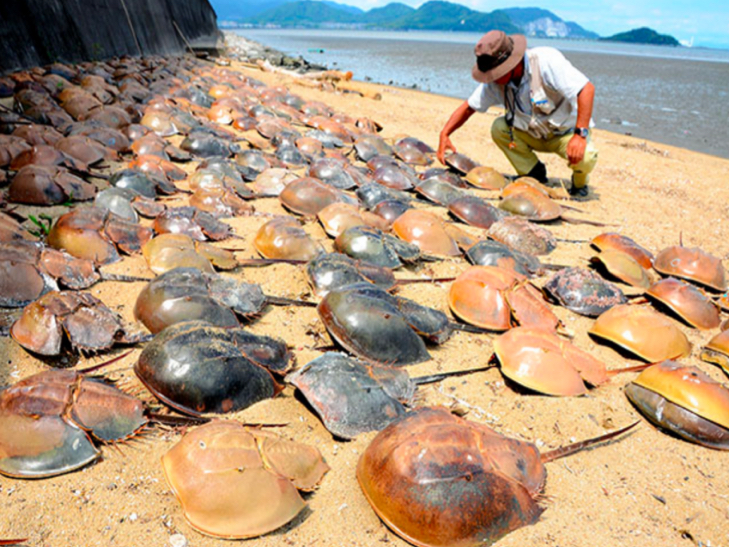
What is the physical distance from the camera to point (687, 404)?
1709mm

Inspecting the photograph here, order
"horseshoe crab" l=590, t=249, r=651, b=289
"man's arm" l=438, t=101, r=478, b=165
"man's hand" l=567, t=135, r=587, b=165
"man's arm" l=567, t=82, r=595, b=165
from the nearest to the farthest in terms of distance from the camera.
Answer: "horseshoe crab" l=590, t=249, r=651, b=289
"man's arm" l=567, t=82, r=595, b=165
"man's hand" l=567, t=135, r=587, b=165
"man's arm" l=438, t=101, r=478, b=165

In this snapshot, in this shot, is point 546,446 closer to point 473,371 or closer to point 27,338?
point 473,371

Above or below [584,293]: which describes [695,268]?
below

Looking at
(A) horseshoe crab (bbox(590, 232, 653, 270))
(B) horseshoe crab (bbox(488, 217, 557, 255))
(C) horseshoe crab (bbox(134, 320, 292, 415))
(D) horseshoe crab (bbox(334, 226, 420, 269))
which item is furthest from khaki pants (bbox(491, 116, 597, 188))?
(C) horseshoe crab (bbox(134, 320, 292, 415))

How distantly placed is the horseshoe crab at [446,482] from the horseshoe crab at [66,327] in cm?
107

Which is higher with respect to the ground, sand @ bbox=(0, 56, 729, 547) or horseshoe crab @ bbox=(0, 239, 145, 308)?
horseshoe crab @ bbox=(0, 239, 145, 308)

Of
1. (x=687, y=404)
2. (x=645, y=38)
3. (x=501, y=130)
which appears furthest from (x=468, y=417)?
(x=645, y=38)

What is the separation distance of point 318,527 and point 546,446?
0.83m

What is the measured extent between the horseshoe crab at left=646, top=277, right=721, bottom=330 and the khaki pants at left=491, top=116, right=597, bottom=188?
6.58 feet

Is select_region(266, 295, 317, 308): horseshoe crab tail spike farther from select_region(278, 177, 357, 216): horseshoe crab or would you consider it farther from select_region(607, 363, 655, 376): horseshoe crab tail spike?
select_region(607, 363, 655, 376): horseshoe crab tail spike

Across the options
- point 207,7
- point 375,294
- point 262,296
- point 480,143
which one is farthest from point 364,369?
point 207,7

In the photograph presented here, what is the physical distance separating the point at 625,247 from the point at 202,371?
277 centimetres

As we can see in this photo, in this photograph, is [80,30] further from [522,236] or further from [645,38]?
[645,38]

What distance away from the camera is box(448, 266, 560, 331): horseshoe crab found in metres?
2.24
